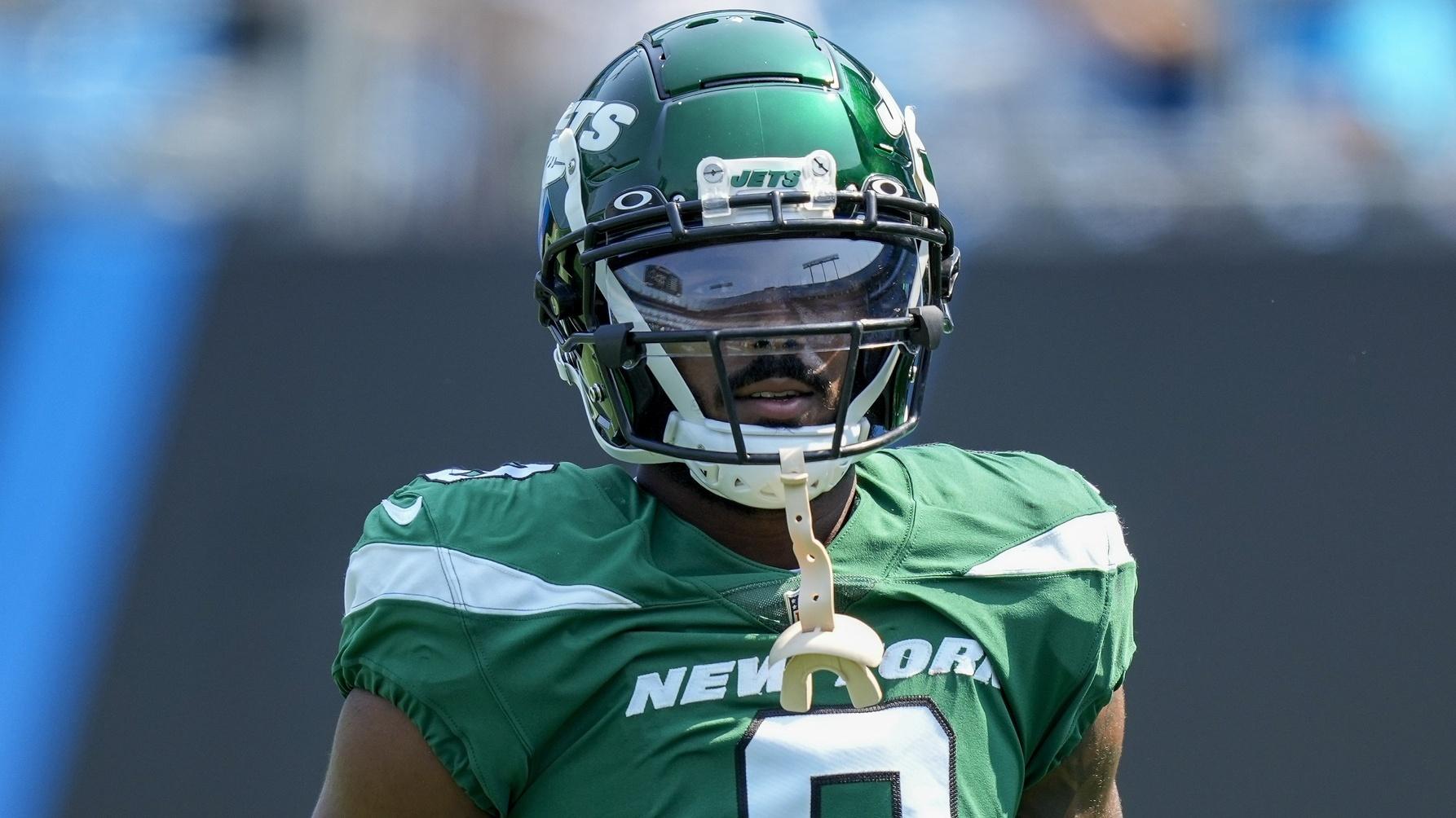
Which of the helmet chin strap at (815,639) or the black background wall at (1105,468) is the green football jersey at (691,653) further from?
the black background wall at (1105,468)

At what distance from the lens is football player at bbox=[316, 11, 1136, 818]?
1.21 meters

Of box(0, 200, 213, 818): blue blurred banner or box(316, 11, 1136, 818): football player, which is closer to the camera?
box(316, 11, 1136, 818): football player

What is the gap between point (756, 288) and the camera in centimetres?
126

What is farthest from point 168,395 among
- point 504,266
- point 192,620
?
point 504,266

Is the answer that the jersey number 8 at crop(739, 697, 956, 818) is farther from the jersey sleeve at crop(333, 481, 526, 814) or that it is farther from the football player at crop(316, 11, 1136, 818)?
the jersey sleeve at crop(333, 481, 526, 814)

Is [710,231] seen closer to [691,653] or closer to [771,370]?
[771,370]

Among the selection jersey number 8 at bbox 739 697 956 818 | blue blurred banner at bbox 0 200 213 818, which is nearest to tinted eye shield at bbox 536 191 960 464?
jersey number 8 at bbox 739 697 956 818

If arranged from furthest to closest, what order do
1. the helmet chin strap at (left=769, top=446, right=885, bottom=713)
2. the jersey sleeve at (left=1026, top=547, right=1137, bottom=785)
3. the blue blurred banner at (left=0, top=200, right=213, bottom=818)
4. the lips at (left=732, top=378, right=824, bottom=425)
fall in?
the blue blurred banner at (left=0, top=200, right=213, bottom=818), the jersey sleeve at (left=1026, top=547, right=1137, bottom=785), the lips at (left=732, top=378, right=824, bottom=425), the helmet chin strap at (left=769, top=446, right=885, bottom=713)

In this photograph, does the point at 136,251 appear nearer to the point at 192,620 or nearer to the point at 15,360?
the point at 15,360

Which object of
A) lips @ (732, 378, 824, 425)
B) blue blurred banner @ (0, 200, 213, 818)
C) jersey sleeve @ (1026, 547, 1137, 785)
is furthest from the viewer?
blue blurred banner @ (0, 200, 213, 818)

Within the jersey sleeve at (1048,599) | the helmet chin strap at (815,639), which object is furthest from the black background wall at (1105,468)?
the helmet chin strap at (815,639)

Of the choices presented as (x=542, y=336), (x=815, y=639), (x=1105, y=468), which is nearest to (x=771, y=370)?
(x=815, y=639)

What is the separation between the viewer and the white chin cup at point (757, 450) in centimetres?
121

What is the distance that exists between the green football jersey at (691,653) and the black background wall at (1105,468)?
1401mm
